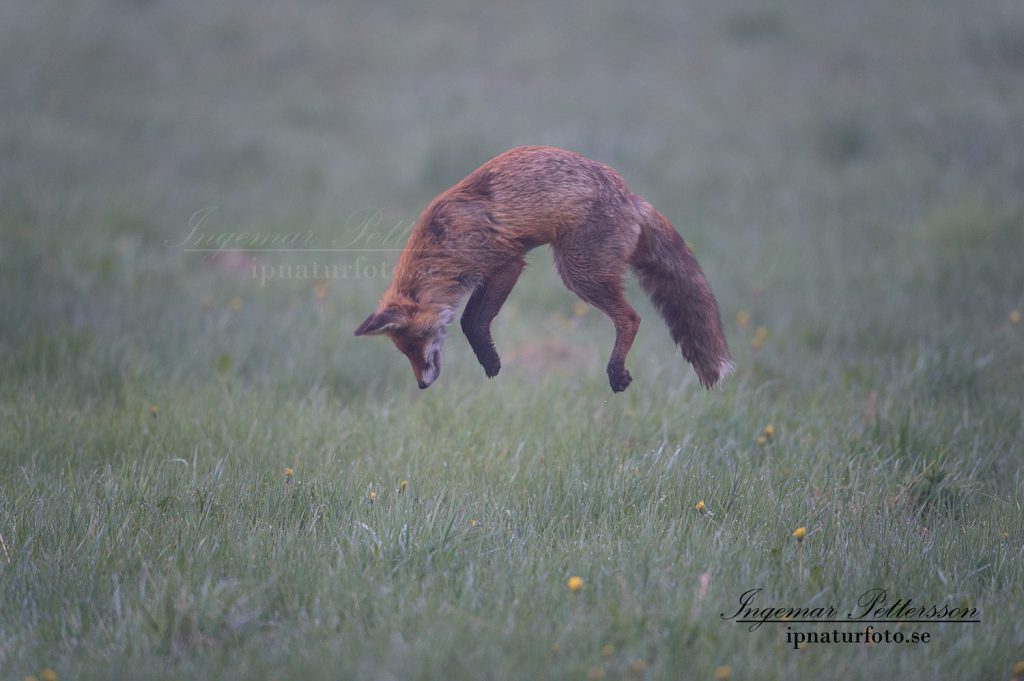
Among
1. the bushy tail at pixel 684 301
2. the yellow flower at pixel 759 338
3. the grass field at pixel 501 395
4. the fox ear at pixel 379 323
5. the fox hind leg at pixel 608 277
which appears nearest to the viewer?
the fox ear at pixel 379 323

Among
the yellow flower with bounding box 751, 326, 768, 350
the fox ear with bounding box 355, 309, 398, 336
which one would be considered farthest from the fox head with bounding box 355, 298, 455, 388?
the yellow flower with bounding box 751, 326, 768, 350

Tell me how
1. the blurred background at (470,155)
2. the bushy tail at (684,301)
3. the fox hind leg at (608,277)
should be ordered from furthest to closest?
the blurred background at (470,155) < the bushy tail at (684,301) < the fox hind leg at (608,277)

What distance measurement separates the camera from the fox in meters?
2.87

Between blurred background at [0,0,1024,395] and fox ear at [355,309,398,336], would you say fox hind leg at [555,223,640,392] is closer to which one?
fox ear at [355,309,398,336]

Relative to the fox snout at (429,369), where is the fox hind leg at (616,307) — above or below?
above

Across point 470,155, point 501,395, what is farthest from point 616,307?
point 470,155

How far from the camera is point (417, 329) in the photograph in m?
2.88

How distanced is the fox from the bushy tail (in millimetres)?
182

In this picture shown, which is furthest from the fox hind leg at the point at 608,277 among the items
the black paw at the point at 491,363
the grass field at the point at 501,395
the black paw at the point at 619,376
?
the grass field at the point at 501,395

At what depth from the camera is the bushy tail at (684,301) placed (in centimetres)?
315

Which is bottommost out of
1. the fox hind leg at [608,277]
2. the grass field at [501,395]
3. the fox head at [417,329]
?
the grass field at [501,395]

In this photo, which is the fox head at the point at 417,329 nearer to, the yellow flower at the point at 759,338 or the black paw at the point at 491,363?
the black paw at the point at 491,363

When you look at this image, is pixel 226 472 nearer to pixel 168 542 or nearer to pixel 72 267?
pixel 168 542

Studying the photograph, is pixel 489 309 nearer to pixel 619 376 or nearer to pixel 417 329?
pixel 417 329
